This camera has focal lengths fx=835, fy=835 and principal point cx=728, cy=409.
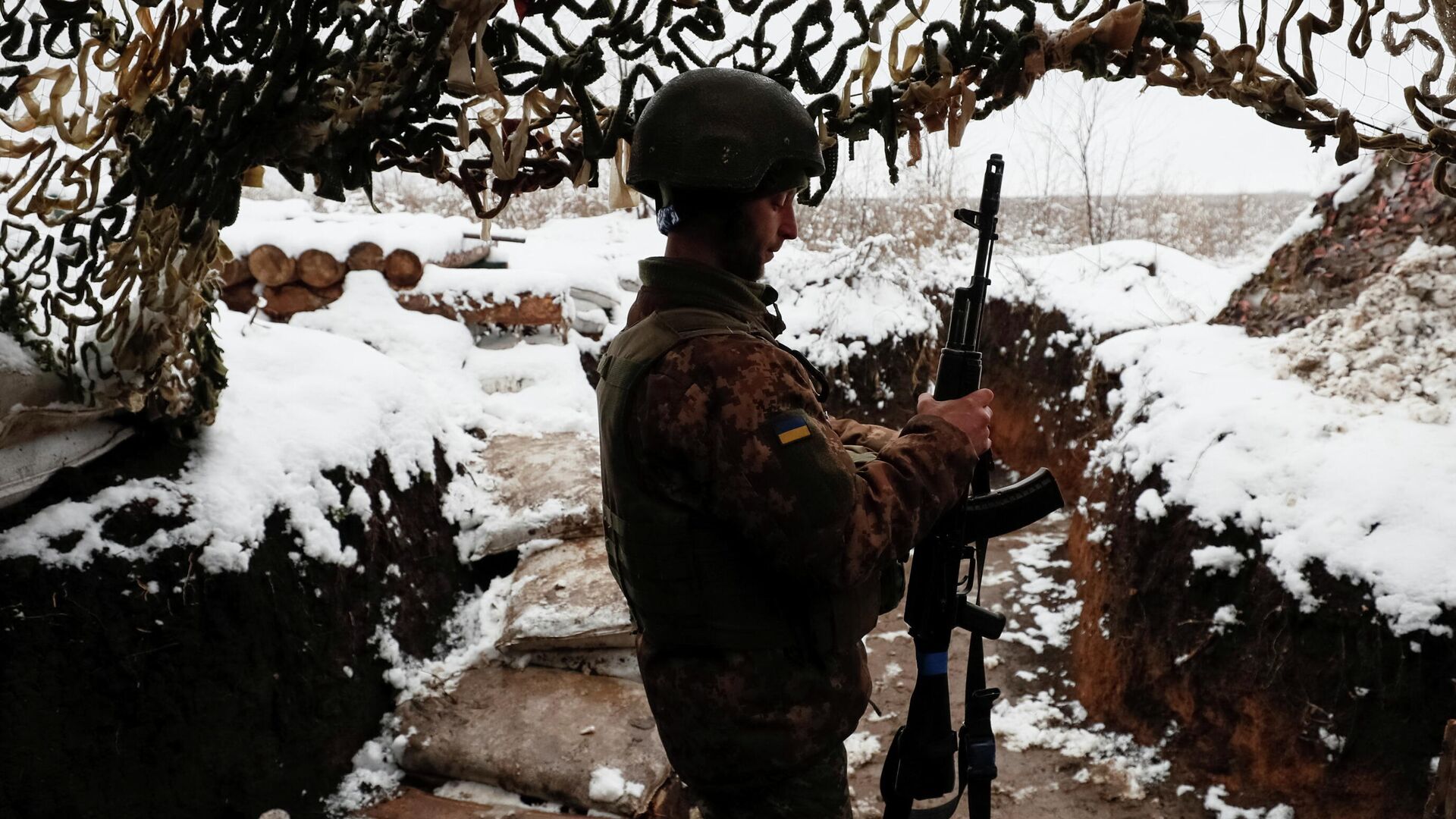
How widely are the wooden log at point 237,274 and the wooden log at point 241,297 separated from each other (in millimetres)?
35

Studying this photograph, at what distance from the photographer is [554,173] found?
2.18m

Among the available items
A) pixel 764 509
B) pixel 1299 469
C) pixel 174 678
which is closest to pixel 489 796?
pixel 174 678

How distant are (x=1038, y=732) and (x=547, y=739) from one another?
7.17 ft

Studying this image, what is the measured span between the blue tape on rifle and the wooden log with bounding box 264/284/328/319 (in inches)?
221

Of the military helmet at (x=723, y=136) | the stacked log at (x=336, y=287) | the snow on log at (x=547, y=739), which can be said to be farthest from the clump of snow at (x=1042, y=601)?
the stacked log at (x=336, y=287)

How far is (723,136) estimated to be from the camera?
1.53 m

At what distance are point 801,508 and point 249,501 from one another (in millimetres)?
2301

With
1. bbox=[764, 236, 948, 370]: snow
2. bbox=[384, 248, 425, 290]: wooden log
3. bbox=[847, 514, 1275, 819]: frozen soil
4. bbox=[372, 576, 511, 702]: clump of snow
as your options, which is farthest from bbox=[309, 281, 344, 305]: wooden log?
bbox=[847, 514, 1275, 819]: frozen soil

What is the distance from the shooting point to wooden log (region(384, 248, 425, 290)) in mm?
6277

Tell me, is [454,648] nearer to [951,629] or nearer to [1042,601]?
[951,629]

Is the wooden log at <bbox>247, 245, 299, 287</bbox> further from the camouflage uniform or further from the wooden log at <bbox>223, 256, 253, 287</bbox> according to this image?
the camouflage uniform

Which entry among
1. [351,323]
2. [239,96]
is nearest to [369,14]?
[239,96]

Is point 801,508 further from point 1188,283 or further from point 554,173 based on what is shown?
point 1188,283

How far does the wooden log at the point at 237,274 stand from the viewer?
6023 mm
